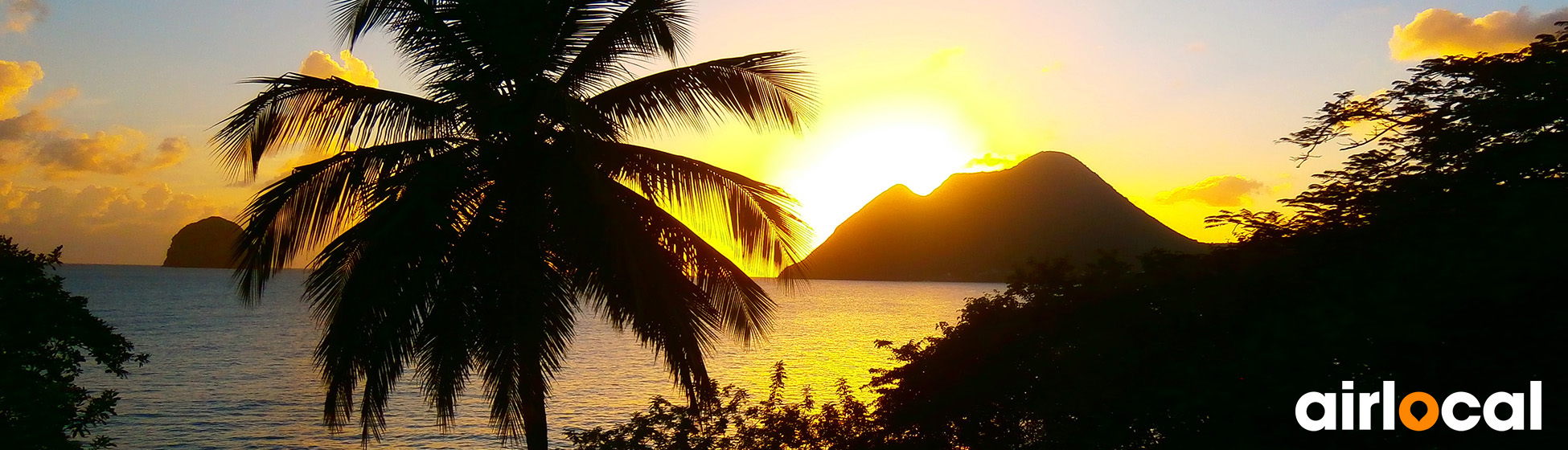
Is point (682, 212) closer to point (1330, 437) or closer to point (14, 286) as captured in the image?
point (1330, 437)

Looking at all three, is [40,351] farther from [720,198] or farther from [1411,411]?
[1411,411]

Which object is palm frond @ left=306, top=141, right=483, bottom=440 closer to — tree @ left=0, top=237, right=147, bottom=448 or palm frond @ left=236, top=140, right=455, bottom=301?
palm frond @ left=236, top=140, right=455, bottom=301

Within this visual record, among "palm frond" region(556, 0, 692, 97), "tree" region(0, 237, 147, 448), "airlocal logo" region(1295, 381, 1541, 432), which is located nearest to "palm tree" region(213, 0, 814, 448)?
"palm frond" region(556, 0, 692, 97)

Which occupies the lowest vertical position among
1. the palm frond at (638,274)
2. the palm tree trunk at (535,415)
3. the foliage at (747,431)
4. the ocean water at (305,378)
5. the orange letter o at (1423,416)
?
the ocean water at (305,378)

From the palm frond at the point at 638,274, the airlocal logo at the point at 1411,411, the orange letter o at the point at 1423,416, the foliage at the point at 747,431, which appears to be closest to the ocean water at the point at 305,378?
the palm frond at the point at 638,274

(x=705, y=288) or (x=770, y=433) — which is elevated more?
(x=705, y=288)

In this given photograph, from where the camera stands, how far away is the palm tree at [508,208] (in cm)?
735

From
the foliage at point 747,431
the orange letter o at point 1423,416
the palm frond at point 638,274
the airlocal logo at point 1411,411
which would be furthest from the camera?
the foliage at point 747,431

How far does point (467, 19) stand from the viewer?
7.95 m

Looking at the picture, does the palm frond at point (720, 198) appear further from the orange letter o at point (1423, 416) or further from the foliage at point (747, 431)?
the orange letter o at point (1423, 416)

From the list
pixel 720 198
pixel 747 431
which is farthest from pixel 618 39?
pixel 747 431

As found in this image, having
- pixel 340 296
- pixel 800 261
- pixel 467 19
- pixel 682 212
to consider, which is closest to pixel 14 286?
pixel 340 296

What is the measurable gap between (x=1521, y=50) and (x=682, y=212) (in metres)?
8.20

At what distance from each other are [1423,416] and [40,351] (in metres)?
16.7
